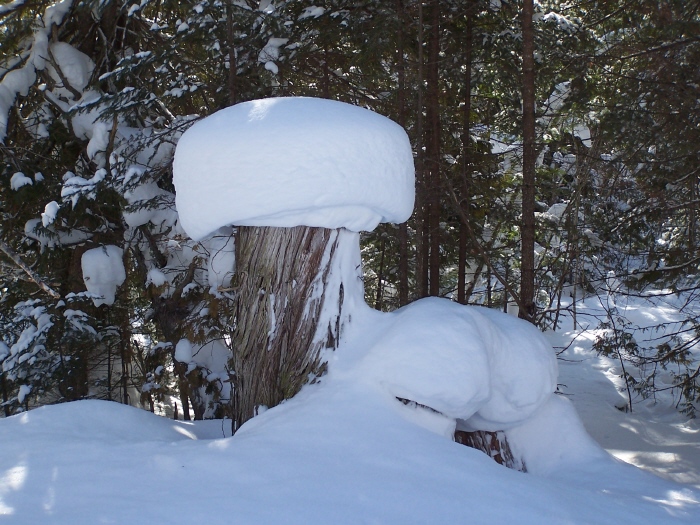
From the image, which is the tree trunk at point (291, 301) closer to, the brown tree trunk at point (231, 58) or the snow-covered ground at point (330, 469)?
the snow-covered ground at point (330, 469)

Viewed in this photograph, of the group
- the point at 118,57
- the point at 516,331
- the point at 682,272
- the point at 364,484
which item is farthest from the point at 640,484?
the point at 118,57

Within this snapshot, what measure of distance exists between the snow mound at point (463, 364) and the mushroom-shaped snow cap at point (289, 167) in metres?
0.68

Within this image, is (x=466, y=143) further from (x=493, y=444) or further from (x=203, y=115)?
(x=493, y=444)

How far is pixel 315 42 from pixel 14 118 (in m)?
3.83

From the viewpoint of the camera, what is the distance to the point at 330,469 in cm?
235

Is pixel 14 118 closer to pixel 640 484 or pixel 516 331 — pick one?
pixel 516 331

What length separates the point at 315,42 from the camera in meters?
6.91

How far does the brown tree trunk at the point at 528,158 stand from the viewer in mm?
5988

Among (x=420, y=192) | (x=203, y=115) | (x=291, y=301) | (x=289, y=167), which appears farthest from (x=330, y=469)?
(x=203, y=115)

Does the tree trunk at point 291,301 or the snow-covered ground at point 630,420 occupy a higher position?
the tree trunk at point 291,301

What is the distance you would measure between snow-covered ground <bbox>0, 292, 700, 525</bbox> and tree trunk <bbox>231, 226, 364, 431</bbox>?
0.53 feet

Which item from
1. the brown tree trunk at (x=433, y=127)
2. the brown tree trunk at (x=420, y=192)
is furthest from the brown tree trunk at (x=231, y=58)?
the brown tree trunk at (x=433, y=127)

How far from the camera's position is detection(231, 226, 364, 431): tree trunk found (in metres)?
3.29

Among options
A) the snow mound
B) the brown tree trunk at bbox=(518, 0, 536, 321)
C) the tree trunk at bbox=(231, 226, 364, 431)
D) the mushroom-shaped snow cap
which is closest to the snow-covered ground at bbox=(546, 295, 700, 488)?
the brown tree trunk at bbox=(518, 0, 536, 321)
